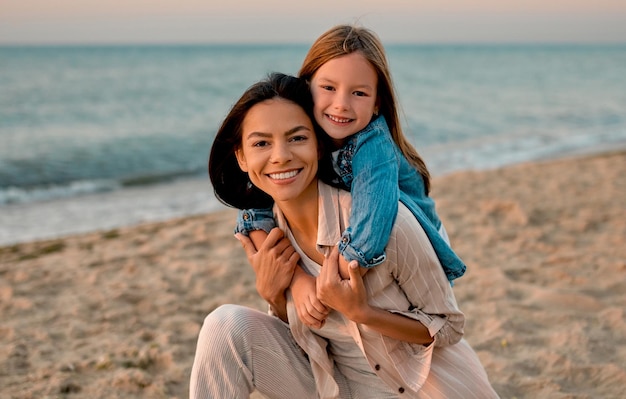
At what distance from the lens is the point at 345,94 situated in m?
2.43

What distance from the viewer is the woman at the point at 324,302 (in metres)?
2.21

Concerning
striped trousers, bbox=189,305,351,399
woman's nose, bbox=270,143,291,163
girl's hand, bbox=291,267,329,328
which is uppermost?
woman's nose, bbox=270,143,291,163

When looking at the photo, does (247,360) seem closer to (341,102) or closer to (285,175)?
(285,175)

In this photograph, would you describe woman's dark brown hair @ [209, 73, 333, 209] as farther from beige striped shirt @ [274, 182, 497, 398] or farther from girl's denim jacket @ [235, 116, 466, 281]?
beige striped shirt @ [274, 182, 497, 398]

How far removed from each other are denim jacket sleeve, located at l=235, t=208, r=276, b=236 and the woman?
4.9 inches

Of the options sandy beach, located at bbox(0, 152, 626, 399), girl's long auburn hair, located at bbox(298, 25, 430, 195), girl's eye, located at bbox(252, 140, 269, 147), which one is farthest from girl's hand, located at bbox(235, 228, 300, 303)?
sandy beach, located at bbox(0, 152, 626, 399)

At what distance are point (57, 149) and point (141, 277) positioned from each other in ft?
31.3

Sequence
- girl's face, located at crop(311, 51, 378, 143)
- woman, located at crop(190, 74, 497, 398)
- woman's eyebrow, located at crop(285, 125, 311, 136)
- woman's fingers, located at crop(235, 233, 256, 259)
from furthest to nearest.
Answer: woman's fingers, located at crop(235, 233, 256, 259) < girl's face, located at crop(311, 51, 378, 143) < woman's eyebrow, located at crop(285, 125, 311, 136) < woman, located at crop(190, 74, 497, 398)

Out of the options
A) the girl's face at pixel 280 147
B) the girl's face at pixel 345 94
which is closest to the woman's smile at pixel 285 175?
the girl's face at pixel 280 147

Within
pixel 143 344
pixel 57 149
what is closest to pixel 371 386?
pixel 143 344

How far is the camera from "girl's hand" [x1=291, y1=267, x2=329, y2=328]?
2.24 m

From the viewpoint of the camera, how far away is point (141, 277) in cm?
522

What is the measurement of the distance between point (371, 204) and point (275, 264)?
473 mm

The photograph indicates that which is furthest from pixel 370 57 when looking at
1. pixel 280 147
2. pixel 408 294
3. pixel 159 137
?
pixel 159 137
